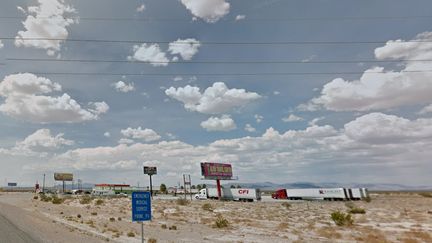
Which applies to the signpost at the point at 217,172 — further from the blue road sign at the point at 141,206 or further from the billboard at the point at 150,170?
the blue road sign at the point at 141,206

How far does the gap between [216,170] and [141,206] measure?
7499 cm

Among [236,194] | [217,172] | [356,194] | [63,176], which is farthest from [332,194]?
[63,176]

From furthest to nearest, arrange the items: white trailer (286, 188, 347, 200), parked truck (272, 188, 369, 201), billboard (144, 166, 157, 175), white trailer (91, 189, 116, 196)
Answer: white trailer (91, 189, 116, 196) → billboard (144, 166, 157, 175) → white trailer (286, 188, 347, 200) → parked truck (272, 188, 369, 201)

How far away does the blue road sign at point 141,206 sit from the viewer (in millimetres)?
13586

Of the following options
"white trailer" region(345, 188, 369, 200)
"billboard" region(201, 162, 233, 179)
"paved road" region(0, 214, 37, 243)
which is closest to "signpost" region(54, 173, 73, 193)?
"billboard" region(201, 162, 233, 179)

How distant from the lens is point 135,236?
2358cm

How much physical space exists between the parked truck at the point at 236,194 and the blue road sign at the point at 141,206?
70.9 meters

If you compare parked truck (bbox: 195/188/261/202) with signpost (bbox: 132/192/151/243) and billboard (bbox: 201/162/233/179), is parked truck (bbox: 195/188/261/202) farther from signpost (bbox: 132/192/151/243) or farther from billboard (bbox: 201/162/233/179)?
signpost (bbox: 132/192/151/243)

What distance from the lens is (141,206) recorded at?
45.5 ft

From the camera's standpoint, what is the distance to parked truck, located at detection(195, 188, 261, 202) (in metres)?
82.6

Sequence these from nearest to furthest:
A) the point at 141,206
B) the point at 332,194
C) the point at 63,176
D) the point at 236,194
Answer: the point at 141,206
the point at 332,194
the point at 236,194
the point at 63,176

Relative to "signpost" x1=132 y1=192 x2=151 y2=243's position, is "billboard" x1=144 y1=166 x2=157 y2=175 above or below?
above

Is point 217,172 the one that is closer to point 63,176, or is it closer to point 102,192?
point 102,192

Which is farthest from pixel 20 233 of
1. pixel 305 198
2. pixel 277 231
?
pixel 305 198
